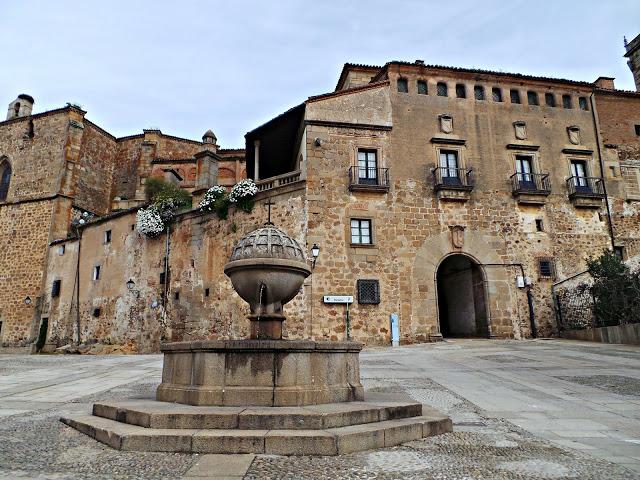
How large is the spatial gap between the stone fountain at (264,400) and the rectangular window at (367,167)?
557 inches

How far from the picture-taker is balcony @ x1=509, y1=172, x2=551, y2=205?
21.9m

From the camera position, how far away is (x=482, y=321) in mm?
21219

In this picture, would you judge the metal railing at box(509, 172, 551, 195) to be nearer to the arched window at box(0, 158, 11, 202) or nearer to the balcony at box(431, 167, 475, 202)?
the balcony at box(431, 167, 475, 202)

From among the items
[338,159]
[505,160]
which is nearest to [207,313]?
[338,159]

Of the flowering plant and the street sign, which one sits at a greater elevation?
the flowering plant

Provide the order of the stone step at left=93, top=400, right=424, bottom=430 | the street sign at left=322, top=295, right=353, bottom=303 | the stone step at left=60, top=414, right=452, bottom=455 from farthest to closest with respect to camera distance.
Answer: the street sign at left=322, top=295, right=353, bottom=303, the stone step at left=93, top=400, right=424, bottom=430, the stone step at left=60, top=414, right=452, bottom=455

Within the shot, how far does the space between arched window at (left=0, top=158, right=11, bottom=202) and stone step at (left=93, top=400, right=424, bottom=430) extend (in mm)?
35324

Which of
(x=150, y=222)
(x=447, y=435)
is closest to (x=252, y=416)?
(x=447, y=435)

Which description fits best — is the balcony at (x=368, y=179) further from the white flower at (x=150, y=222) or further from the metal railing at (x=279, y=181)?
the white flower at (x=150, y=222)

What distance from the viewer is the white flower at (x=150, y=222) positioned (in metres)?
24.1

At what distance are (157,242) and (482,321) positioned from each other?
1657 cm

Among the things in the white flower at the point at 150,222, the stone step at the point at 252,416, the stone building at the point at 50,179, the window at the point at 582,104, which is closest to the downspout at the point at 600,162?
the window at the point at 582,104

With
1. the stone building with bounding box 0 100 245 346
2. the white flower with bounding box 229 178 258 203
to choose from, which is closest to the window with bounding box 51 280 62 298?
the stone building with bounding box 0 100 245 346

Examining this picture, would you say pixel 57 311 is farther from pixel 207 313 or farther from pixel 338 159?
pixel 338 159
